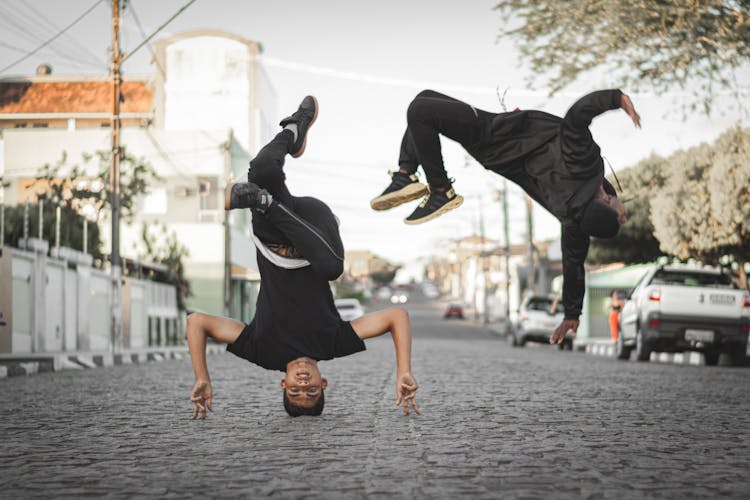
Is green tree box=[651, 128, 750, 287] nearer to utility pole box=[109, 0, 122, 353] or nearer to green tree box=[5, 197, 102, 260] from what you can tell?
utility pole box=[109, 0, 122, 353]

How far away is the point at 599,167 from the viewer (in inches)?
225

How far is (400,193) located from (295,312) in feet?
6.18

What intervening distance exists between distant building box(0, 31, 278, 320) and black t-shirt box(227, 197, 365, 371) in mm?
22736

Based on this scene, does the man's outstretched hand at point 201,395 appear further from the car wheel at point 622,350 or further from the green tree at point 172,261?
the green tree at point 172,261

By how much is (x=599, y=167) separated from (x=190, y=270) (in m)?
37.3

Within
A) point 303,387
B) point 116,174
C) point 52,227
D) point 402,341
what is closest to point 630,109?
point 402,341

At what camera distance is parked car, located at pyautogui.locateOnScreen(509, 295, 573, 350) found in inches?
1280

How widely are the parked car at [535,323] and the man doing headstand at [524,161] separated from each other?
86.3 feet

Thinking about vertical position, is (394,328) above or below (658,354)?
above

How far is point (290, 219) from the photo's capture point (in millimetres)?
6695

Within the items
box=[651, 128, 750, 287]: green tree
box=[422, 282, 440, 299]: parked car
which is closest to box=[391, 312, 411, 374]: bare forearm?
box=[651, 128, 750, 287]: green tree

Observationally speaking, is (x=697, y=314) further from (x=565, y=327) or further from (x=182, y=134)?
(x=182, y=134)

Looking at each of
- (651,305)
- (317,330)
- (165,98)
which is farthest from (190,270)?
(317,330)

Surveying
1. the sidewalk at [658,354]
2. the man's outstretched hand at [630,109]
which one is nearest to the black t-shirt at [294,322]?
the man's outstretched hand at [630,109]
